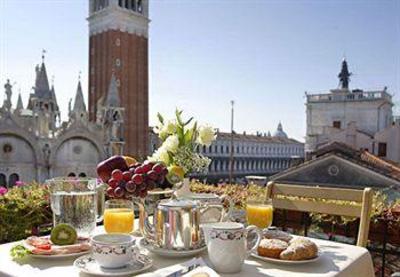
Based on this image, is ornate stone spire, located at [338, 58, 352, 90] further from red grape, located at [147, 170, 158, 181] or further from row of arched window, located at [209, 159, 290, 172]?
red grape, located at [147, 170, 158, 181]

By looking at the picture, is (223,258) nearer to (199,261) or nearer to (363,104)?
(199,261)

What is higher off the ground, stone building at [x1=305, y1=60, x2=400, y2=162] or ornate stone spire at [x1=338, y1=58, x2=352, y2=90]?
ornate stone spire at [x1=338, y1=58, x2=352, y2=90]

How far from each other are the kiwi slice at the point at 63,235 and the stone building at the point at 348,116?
19.8 meters

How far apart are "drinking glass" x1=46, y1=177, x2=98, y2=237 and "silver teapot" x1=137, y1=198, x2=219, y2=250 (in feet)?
1.27

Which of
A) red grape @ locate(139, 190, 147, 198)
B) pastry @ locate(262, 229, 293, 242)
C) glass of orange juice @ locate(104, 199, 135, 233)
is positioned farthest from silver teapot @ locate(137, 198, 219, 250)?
pastry @ locate(262, 229, 293, 242)

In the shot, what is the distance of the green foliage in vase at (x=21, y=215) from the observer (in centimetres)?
331

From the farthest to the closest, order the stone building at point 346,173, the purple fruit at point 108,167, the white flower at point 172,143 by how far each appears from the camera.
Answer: the stone building at point 346,173, the white flower at point 172,143, the purple fruit at point 108,167

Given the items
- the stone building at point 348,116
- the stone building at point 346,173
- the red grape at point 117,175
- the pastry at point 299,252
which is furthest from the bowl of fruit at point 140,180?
the stone building at point 348,116

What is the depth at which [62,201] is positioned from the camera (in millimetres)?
1965

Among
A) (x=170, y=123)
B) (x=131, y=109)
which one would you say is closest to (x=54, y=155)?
(x=131, y=109)

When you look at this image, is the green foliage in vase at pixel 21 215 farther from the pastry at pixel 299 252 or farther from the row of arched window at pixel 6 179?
the row of arched window at pixel 6 179

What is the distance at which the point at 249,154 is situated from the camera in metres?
46.6

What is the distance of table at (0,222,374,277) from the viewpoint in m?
1.59

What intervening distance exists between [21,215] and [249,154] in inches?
1727
